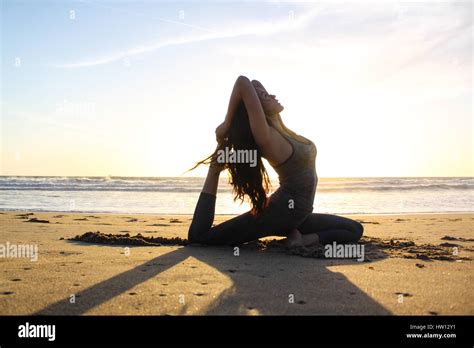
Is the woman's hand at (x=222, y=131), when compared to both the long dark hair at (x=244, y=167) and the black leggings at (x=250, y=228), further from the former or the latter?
the black leggings at (x=250, y=228)

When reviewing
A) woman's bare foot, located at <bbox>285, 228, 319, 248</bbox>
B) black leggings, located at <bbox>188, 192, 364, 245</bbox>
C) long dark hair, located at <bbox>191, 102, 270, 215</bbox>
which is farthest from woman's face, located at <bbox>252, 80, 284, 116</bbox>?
woman's bare foot, located at <bbox>285, 228, 319, 248</bbox>

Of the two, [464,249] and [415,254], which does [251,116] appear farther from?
[464,249]

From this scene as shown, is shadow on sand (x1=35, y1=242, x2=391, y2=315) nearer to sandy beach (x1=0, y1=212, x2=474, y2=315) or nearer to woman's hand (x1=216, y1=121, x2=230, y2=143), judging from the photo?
sandy beach (x1=0, y1=212, x2=474, y2=315)

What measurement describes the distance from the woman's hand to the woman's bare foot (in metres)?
1.34

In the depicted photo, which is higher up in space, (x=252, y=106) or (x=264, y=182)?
(x=252, y=106)

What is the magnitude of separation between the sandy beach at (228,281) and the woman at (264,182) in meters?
0.26

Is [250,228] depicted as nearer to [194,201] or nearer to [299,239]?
[299,239]

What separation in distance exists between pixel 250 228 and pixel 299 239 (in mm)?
563

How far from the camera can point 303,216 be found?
4.82 meters

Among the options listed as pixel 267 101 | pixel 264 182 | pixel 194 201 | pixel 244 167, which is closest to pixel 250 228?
pixel 264 182

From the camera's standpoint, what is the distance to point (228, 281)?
3438 mm

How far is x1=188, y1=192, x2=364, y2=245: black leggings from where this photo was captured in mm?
4828

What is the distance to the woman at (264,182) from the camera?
14.1 feet
